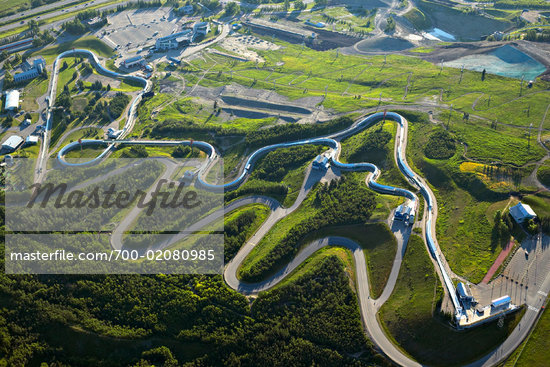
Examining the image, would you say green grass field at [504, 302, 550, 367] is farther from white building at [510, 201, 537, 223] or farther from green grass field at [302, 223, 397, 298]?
white building at [510, 201, 537, 223]

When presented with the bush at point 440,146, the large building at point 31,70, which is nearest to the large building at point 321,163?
the bush at point 440,146

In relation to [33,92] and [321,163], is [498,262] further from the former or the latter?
[33,92]

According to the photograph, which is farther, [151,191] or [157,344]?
[151,191]

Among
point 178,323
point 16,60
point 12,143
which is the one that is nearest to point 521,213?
point 178,323

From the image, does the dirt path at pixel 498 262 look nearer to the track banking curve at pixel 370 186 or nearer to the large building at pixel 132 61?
the track banking curve at pixel 370 186

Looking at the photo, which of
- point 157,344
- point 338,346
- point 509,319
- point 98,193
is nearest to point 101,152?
point 98,193

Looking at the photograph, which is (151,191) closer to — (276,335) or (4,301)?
(4,301)
